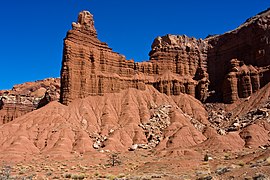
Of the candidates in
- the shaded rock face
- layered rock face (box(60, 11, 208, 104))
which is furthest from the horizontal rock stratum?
the shaded rock face

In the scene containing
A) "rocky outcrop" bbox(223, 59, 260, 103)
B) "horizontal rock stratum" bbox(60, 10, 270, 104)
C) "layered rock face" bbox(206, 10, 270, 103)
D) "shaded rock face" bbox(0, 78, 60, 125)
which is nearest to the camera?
"horizontal rock stratum" bbox(60, 10, 270, 104)

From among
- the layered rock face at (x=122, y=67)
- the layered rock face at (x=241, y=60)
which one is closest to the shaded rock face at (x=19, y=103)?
the layered rock face at (x=122, y=67)

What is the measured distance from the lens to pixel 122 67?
96.5 m

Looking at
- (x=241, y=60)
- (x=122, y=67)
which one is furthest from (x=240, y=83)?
(x=122, y=67)

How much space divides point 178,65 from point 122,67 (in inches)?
758

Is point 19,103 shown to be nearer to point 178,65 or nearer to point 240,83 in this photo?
point 178,65

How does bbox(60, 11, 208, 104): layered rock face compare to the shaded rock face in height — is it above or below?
above

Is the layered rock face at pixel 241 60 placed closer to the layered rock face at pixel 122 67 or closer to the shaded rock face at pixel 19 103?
the layered rock face at pixel 122 67

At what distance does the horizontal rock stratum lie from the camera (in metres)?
87.9

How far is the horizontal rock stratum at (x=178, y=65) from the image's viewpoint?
288 feet

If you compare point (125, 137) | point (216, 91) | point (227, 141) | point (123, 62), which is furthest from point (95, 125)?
A: point (216, 91)

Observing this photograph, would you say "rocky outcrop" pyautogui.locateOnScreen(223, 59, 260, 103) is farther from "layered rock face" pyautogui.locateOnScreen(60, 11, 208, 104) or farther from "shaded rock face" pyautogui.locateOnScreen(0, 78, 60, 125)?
"shaded rock face" pyautogui.locateOnScreen(0, 78, 60, 125)

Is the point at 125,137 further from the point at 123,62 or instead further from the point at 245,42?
the point at 245,42

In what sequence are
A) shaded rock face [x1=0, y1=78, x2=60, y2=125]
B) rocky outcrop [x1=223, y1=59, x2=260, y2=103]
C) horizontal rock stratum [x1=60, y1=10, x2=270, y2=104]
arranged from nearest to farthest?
horizontal rock stratum [x1=60, y1=10, x2=270, y2=104] → rocky outcrop [x1=223, y1=59, x2=260, y2=103] → shaded rock face [x1=0, y1=78, x2=60, y2=125]
